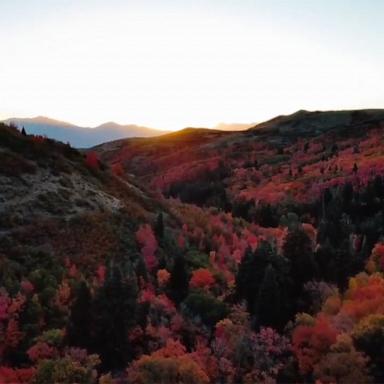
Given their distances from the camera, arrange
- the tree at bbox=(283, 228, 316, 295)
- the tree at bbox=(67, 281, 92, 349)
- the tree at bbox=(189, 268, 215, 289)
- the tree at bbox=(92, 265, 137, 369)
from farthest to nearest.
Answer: the tree at bbox=(189, 268, 215, 289)
the tree at bbox=(283, 228, 316, 295)
the tree at bbox=(92, 265, 137, 369)
the tree at bbox=(67, 281, 92, 349)

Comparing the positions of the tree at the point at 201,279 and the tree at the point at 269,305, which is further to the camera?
the tree at the point at 201,279

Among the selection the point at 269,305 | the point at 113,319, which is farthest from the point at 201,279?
the point at 113,319

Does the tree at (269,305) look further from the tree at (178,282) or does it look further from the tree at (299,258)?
the tree at (178,282)

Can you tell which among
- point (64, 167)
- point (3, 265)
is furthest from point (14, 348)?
point (64, 167)

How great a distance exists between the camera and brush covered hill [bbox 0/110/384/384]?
5188cm

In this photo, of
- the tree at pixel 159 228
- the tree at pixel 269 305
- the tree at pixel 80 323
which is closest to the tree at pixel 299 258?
the tree at pixel 269 305

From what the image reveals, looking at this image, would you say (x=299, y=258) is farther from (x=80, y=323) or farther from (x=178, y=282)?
(x=80, y=323)

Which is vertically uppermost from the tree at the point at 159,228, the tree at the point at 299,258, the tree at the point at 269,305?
the tree at the point at 159,228

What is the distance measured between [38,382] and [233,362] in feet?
63.1

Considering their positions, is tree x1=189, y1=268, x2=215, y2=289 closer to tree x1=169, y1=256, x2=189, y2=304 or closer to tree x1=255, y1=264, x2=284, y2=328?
tree x1=169, y1=256, x2=189, y2=304

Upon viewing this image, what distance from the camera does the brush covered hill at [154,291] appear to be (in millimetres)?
51881

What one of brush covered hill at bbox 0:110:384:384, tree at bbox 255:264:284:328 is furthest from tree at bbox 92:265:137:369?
tree at bbox 255:264:284:328

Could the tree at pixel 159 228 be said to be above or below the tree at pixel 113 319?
above

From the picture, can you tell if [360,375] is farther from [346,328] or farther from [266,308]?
[266,308]
